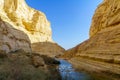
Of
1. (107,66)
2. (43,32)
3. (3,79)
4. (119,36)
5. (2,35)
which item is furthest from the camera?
(43,32)

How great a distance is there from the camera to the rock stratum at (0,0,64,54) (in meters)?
27.4

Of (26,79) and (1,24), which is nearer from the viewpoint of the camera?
(26,79)

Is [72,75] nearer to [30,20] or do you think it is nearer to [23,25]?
[23,25]

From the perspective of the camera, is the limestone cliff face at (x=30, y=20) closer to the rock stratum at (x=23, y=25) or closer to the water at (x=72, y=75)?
the rock stratum at (x=23, y=25)

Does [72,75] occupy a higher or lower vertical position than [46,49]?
lower

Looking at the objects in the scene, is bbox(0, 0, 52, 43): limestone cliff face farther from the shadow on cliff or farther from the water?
the water

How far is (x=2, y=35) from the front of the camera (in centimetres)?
2147

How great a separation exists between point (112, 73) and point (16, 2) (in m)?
44.7

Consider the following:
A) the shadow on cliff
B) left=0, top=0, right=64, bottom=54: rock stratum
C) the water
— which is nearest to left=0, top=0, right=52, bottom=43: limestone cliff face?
left=0, top=0, right=64, bottom=54: rock stratum

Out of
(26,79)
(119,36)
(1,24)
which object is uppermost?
(1,24)

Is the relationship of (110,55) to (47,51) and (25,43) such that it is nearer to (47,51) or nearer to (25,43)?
(25,43)

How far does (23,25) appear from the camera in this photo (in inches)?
2159

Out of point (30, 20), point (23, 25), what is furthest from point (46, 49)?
point (23, 25)

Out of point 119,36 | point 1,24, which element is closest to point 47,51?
point 1,24
